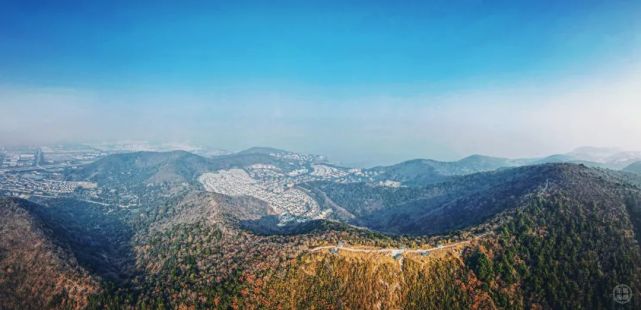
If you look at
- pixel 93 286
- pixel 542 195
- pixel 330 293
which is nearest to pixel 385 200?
pixel 542 195
